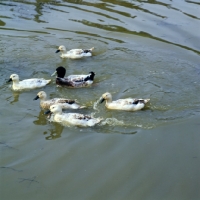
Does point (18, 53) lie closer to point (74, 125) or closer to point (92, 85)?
point (92, 85)

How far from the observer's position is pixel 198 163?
255 inches

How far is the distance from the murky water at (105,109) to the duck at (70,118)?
0.14 metres

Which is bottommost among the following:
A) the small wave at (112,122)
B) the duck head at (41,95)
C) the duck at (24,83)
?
the duck at (24,83)

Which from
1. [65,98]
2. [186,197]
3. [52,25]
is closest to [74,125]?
[65,98]

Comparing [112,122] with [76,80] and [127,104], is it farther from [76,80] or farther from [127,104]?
[76,80]

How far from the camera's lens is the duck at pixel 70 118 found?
294 inches

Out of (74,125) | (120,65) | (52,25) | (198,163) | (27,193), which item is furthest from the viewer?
(52,25)

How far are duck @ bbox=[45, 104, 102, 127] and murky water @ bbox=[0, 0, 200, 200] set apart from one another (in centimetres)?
14

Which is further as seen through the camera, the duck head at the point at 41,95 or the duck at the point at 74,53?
the duck at the point at 74,53

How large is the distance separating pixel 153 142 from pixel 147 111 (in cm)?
128

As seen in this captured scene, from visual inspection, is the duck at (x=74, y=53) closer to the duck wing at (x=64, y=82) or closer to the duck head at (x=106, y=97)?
the duck wing at (x=64, y=82)

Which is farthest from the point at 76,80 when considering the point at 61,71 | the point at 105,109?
the point at 105,109

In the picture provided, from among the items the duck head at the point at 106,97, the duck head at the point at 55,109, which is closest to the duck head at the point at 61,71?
the duck head at the point at 106,97

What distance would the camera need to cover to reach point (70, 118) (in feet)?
25.1
